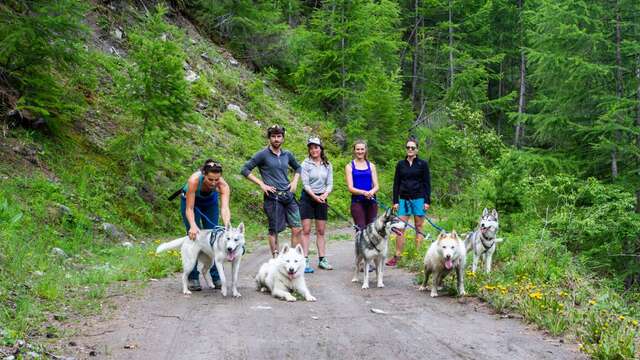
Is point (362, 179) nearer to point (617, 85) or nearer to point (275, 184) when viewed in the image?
point (275, 184)

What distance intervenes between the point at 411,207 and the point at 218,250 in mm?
4148

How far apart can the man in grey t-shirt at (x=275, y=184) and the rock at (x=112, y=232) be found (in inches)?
157

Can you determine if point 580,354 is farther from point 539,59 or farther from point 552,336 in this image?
point 539,59

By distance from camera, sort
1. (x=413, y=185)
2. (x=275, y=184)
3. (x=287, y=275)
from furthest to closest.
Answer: (x=413, y=185) < (x=275, y=184) < (x=287, y=275)

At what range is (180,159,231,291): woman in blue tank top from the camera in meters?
7.29

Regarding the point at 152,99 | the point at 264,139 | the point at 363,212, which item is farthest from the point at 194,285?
the point at 264,139

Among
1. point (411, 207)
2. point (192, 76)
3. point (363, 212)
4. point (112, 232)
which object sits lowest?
point (112, 232)

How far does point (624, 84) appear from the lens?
55.7 ft

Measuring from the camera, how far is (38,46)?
1030 cm

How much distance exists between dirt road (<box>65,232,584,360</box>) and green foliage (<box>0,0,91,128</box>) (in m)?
5.40

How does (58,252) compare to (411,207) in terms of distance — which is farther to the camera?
(411,207)

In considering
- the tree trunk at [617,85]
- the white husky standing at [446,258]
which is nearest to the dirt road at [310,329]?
the white husky standing at [446,258]

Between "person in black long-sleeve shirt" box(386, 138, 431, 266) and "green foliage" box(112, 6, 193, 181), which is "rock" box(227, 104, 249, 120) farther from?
"person in black long-sleeve shirt" box(386, 138, 431, 266)

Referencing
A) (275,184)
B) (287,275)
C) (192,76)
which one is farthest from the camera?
(192,76)
